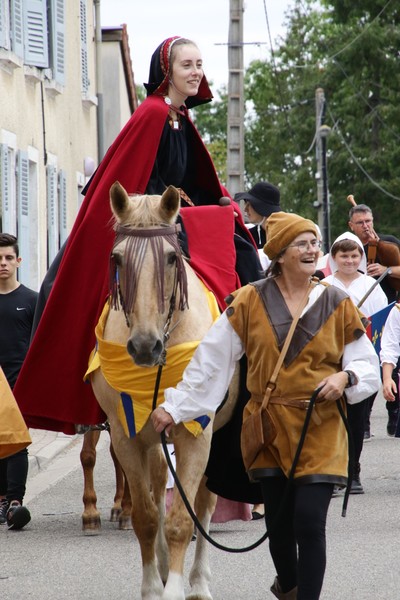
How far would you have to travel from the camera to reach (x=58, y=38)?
23.2 metres

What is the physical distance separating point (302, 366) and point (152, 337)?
74 cm

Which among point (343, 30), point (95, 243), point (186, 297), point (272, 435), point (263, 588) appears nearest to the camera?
point (272, 435)

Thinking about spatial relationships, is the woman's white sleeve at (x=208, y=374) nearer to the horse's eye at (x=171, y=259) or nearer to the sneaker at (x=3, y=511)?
the horse's eye at (x=171, y=259)

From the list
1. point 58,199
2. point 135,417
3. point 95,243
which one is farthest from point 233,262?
point 58,199

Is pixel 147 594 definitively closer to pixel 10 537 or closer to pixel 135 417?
pixel 135 417

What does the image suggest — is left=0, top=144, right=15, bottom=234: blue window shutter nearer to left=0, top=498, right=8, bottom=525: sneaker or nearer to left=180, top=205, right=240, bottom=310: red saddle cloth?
left=0, top=498, right=8, bottom=525: sneaker

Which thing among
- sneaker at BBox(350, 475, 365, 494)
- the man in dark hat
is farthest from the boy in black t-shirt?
sneaker at BBox(350, 475, 365, 494)

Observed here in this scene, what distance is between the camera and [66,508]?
438 inches

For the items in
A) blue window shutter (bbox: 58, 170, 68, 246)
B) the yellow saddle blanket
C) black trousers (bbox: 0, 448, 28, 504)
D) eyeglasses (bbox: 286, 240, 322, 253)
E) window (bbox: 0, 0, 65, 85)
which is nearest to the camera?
eyeglasses (bbox: 286, 240, 322, 253)

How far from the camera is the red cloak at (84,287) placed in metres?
8.12

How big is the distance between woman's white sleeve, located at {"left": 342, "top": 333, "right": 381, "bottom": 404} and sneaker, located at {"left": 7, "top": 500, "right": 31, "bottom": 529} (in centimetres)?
430

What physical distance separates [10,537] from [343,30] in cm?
4600

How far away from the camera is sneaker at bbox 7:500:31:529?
9.97m

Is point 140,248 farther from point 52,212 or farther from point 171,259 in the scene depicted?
point 52,212
